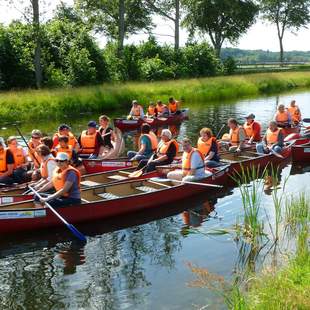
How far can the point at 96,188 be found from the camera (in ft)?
39.4

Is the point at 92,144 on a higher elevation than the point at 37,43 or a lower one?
lower

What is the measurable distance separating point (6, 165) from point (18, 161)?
76 centimetres

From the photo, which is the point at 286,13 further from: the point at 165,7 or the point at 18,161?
the point at 18,161

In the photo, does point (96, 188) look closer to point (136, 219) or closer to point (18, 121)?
point (136, 219)

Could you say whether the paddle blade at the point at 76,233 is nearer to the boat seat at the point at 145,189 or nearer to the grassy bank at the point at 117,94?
the boat seat at the point at 145,189

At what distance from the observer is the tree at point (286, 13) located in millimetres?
70812

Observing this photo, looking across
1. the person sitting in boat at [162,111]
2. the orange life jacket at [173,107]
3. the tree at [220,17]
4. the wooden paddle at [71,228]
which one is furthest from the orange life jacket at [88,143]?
the tree at [220,17]

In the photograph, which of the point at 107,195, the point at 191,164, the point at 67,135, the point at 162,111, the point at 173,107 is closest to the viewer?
the point at 107,195

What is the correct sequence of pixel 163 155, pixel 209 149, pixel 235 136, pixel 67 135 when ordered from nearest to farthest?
pixel 163 155, pixel 209 149, pixel 67 135, pixel 235 136

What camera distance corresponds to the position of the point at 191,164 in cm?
1277

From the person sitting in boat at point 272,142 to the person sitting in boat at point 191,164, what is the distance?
3875mm

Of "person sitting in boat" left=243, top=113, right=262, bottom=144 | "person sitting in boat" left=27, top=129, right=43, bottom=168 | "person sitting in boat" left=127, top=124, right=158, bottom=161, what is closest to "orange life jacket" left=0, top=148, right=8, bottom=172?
"person sitting in boat" left=27, top=129, right=43, bottom=168

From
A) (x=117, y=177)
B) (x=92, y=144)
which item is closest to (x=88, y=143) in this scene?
(x=92, y=144)

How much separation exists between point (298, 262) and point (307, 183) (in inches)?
298
